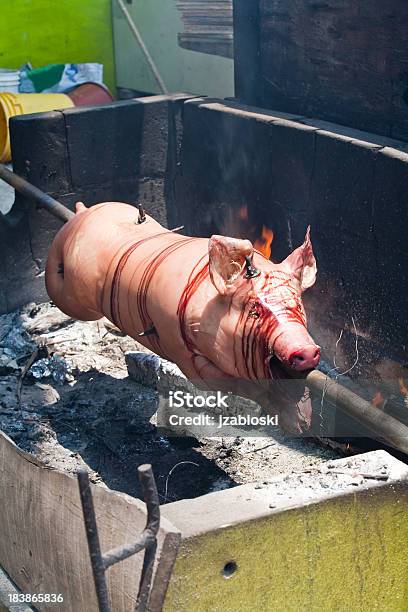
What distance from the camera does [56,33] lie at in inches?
543

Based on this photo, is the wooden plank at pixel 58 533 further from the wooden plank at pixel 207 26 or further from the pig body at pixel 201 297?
the wooden plank at pixel 207 26

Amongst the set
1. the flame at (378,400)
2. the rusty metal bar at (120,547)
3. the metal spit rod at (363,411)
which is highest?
the rusty metal bar at (120,547)

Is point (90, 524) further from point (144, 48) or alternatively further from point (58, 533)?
point (144, 48)

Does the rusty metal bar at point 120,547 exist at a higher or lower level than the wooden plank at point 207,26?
lower

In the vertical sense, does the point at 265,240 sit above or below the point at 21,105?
below

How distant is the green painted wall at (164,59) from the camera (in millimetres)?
11375

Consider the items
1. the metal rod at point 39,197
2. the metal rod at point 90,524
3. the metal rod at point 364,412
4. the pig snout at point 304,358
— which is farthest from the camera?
the metal rod at point 39,197

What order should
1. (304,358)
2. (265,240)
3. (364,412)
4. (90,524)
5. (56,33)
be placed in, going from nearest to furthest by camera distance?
(90,524)
(304,358)
(364,412)
(265,240)
(56,33)

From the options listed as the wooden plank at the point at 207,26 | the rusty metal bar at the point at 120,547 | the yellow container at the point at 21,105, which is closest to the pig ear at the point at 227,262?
the rusty metal bar at the point at 120,547

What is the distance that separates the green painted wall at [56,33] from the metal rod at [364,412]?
10.7m

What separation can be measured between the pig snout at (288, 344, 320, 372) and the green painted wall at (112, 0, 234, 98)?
7737 mm

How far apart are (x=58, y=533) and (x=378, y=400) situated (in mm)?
3114

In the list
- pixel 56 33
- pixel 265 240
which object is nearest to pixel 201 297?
pixel 265 240

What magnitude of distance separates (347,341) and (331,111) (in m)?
1.91
